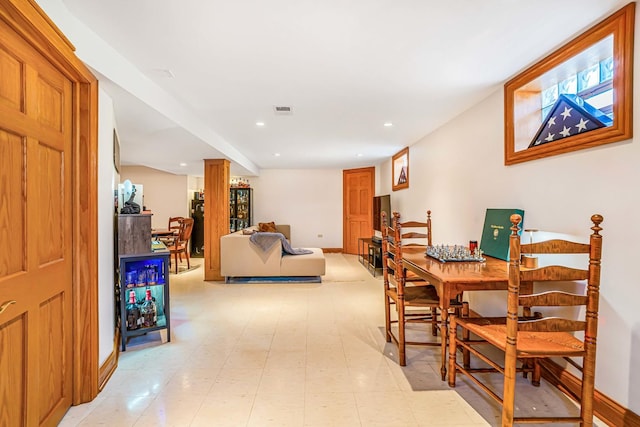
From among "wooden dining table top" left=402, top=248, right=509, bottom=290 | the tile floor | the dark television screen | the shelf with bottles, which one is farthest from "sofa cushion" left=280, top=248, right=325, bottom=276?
"wooden dining table top" left=402, top=248, right=509, bottom=290

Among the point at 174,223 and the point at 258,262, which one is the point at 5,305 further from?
the point at 174,223

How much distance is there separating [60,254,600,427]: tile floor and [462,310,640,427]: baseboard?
13 centimetres

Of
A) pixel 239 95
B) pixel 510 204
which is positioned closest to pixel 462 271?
pixel 510 204

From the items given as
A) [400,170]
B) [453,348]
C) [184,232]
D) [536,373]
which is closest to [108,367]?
[453,348]

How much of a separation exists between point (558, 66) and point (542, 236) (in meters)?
1.23

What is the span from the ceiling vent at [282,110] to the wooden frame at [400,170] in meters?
2.79

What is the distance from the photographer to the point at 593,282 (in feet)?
5.72

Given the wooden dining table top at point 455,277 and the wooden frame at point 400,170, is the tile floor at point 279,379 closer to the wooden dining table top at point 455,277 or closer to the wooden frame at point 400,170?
the wooden dining table top at point 455,277

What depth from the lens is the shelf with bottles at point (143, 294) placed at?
2.98m

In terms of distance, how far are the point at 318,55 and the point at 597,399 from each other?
2.85m

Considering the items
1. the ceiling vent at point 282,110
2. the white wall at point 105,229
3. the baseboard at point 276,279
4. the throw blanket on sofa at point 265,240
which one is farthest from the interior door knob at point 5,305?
the baseboard at point 276,279

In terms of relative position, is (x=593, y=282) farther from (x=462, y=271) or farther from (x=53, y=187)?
(x=53, y=187)

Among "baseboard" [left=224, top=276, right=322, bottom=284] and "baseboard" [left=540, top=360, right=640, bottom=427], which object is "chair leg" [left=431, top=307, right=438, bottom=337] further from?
"baseboard" [left=224, top=276, right=322, bottom=284]

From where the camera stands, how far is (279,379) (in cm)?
248
